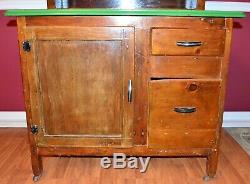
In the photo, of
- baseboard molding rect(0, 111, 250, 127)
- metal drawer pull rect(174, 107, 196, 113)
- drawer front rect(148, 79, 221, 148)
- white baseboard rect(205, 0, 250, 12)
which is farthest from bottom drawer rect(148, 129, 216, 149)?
white baseboard rect(205, 0, 250, 12)

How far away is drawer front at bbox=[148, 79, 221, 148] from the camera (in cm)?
135

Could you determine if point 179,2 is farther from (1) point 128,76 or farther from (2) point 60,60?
(2) point 60,60

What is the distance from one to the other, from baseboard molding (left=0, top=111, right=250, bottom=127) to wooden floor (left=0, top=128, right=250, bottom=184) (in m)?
0.37

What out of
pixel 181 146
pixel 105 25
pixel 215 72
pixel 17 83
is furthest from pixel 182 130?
pixel 17 83

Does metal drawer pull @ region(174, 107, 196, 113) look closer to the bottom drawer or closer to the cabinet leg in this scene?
the bottom drawer

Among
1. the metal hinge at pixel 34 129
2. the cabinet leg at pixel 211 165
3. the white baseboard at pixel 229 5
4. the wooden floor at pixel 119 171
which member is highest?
the white baseboard at pixel 229 5

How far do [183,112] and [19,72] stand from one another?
134 centimetres

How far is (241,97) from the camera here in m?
2.16

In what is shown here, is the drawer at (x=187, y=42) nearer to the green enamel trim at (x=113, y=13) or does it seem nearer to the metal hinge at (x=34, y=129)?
the green enamel trim at (x=113, y=13)

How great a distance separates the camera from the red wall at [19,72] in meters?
2.02

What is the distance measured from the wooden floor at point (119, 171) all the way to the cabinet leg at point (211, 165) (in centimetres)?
3

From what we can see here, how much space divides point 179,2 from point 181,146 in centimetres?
92

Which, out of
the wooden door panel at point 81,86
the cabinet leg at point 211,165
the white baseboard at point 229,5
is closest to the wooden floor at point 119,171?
the cabinet leg at point 211,165

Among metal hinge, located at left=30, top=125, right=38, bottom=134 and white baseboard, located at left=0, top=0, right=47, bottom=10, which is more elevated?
white baseboard, located at left=0, top=0, right=47, bottom=10
